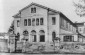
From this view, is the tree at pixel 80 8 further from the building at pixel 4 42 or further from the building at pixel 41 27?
the building at pixel 4 42

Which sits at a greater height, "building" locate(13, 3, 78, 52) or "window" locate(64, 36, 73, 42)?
"building" locate(13, 3, 78, 52)

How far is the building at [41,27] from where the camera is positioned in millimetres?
7652

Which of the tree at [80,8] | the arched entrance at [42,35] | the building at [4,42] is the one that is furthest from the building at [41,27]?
the tree at [80,8]

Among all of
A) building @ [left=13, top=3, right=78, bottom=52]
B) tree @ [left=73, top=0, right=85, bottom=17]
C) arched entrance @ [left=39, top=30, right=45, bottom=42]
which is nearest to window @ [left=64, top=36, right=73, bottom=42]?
building @ [left=13, top=3, right=78, bottom=52]

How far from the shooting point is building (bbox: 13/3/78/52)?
301 inches

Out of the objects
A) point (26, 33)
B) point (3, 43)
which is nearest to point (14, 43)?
point (3, 43)

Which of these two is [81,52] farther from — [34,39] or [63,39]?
[34,39]

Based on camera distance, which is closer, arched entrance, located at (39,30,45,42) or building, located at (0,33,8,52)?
building, located at (0,33,8,52)

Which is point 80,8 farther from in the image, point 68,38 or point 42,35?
point 42,35

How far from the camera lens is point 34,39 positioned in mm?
8609

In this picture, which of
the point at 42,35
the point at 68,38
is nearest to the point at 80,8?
the point at 68,38

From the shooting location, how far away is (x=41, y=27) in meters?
8.78

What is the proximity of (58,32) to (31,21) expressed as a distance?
3.62ft

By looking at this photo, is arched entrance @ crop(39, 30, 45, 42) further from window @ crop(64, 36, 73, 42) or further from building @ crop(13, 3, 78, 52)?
window @ crop(64, 36, 73, 42)
